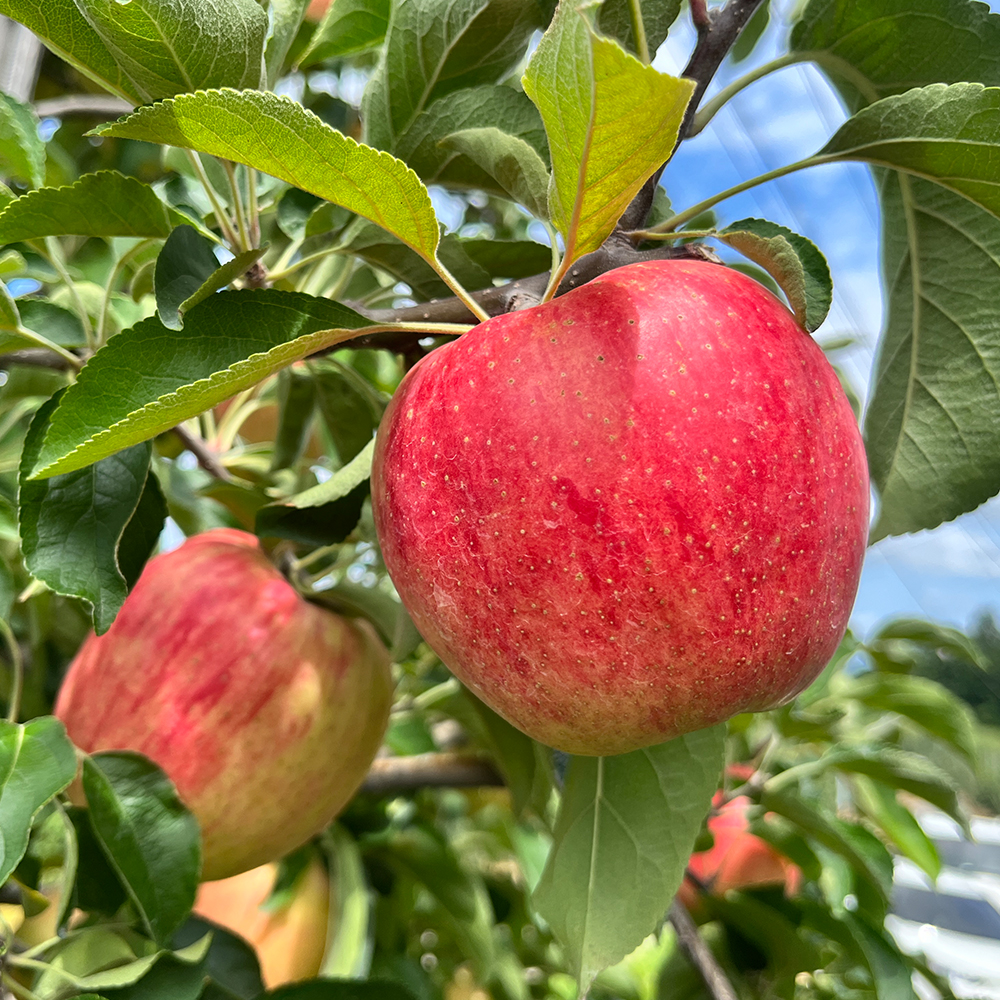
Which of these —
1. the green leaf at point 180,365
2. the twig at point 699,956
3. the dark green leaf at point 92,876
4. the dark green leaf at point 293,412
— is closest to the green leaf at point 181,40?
the green leaf at point 180,365

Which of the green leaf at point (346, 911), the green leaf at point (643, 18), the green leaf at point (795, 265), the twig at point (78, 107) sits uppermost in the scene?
the green leaf at point (643, 18)

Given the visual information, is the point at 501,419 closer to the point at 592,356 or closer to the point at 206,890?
the point at 592,356

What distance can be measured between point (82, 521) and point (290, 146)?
23 cm

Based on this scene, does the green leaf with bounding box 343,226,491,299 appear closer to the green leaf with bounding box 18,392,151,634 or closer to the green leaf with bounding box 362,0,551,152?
the green leaf with bounding box 362,0,551,152

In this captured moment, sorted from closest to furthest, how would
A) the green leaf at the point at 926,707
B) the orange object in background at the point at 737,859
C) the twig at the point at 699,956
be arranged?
the twig at the point at 699,956, the green leaf at the point at 926,707, the orange object in background at the point at 737,859

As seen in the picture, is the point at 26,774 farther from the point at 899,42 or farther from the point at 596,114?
the point at 899,42

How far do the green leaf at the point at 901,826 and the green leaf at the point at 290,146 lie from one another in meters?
0.90

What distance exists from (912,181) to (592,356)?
0.84 feet

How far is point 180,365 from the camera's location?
0.38 m

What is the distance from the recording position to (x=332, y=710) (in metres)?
0.57

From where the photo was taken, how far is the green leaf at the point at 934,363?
1.51 ft

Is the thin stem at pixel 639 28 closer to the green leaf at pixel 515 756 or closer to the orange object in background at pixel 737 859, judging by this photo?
the green leaf at pixel 515 756

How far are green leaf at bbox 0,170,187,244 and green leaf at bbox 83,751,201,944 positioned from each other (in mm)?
292

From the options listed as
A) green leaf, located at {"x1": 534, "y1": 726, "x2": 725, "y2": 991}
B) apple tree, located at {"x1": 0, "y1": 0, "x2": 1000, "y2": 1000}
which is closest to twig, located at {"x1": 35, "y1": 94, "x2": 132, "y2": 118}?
apple tree, located at {"x1": 0, "y1": 0, "x2": 1000, "y2": 1000}
